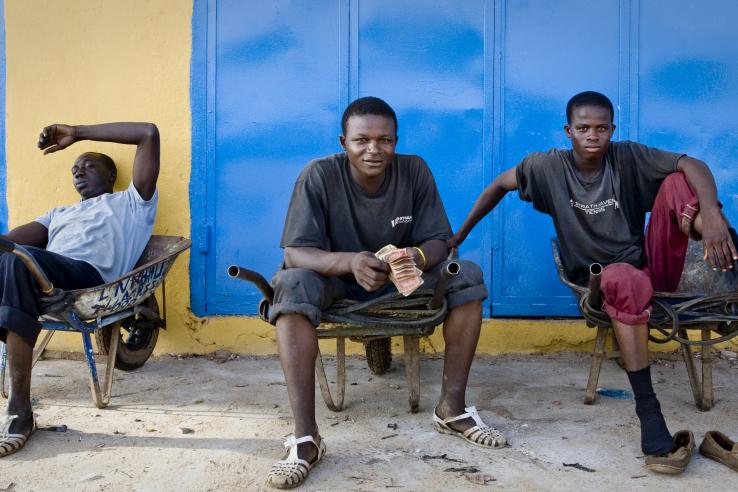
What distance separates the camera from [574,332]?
4.62m

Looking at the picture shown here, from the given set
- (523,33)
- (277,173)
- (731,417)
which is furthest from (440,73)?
(731,417)

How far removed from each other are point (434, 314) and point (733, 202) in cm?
265

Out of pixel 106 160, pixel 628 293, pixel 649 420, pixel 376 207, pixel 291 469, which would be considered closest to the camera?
pixel 291 469

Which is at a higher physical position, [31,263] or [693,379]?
[31,263]

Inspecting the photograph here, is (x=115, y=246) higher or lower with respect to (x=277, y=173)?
lower

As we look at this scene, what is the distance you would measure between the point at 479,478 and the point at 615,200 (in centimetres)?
170

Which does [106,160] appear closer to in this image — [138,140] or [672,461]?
[138,140]

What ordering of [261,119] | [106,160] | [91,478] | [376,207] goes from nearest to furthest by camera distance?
[91,478] < [376,207] < [106,160] < [261,119]

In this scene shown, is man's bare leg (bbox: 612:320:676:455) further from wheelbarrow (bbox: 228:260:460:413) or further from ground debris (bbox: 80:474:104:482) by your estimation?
ground debris (bbox: 80:474:104:482)

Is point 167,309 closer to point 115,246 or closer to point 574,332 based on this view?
point 115,246

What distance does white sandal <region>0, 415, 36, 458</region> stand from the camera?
9.55 ft

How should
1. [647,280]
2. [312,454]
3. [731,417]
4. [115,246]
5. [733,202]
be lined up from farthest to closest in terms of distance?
1. [733,202]
2. [115,246]
3. [731,417]
4. [647,280]
5. [312,454]

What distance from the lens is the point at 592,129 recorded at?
3.54 metres

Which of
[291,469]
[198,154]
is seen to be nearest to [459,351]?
[291,469]
